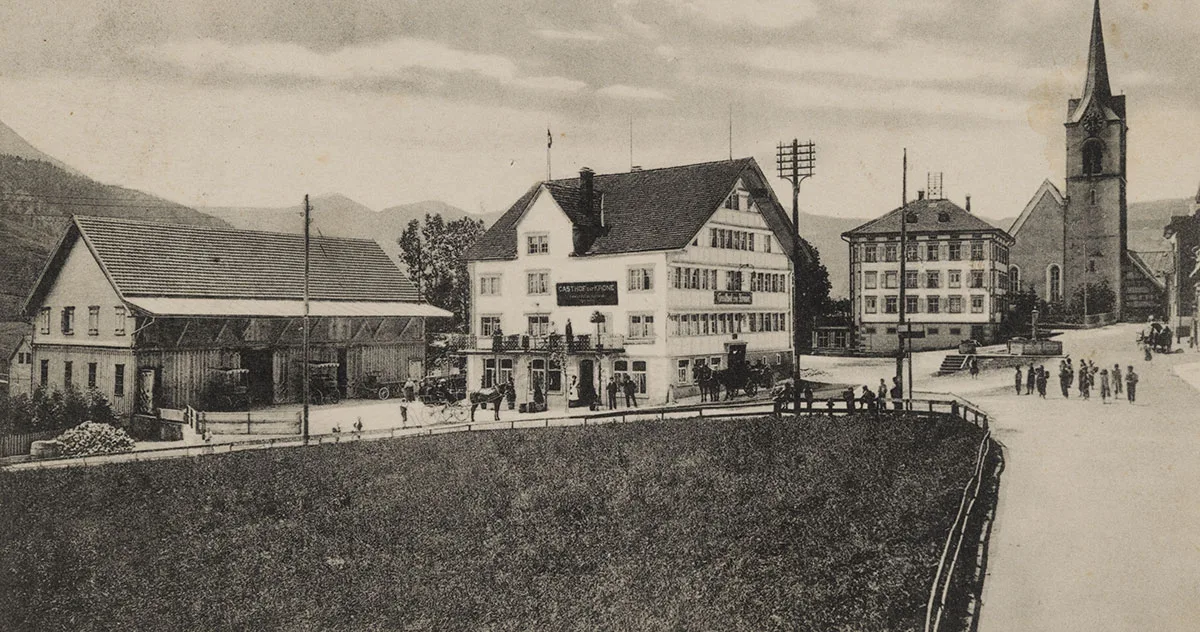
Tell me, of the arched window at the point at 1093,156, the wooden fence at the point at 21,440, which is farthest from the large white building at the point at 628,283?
the arched window at the point at 1093,156

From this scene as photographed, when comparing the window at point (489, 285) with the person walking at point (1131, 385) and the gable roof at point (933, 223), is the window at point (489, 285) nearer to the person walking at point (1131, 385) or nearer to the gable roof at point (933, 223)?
the person walking at point (1131, 385)

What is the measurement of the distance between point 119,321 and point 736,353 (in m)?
24.0

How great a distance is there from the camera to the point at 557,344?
3278 centimetres

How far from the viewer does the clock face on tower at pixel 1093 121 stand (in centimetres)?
1066

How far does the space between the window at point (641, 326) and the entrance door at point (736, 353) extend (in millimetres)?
4127

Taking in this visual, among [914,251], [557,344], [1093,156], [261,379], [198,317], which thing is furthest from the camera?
[914,251]

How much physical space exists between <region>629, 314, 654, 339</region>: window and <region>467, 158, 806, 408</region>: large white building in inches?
1.5

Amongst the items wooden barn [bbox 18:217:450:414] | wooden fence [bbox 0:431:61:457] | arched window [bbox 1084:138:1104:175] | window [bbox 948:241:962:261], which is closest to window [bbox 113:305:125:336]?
wooden barn [bbox 18:217:450:414]

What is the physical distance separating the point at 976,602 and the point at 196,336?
56.3 ft

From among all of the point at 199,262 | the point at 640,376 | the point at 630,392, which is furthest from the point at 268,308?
the point at 640,376

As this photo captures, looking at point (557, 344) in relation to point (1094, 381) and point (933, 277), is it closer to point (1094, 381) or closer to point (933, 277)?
point (1094, 381)

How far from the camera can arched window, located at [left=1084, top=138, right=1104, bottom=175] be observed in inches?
430

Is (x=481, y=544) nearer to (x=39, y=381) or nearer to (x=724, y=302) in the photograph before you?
(x=39, y=381)

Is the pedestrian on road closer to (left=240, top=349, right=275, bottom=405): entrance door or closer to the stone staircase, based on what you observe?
(left=240, top=349, right=275, bottom=405): entrance door
